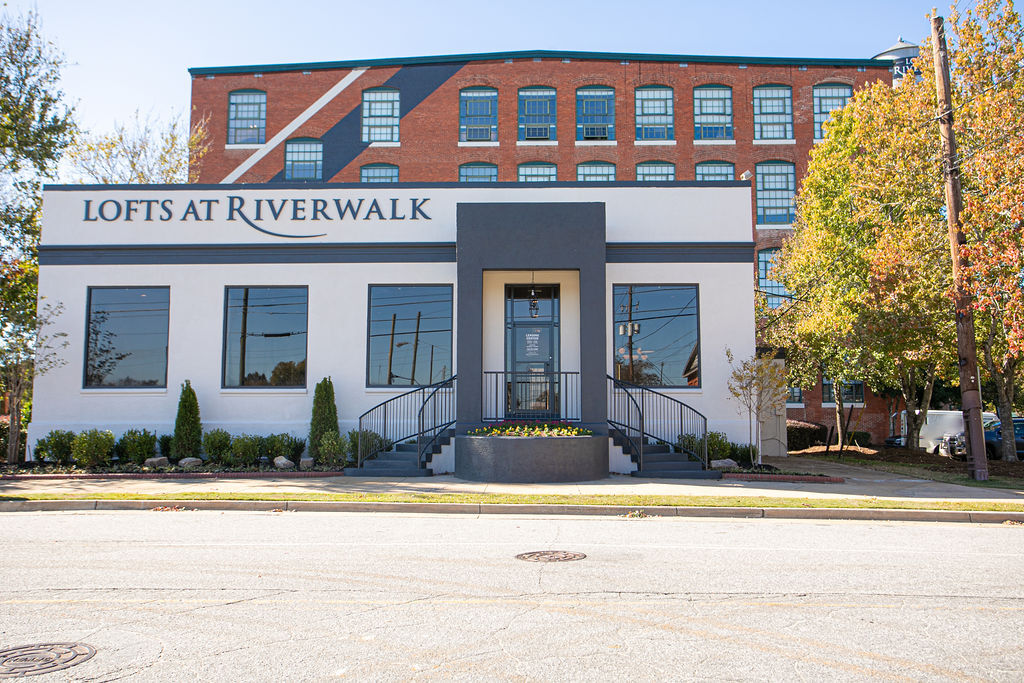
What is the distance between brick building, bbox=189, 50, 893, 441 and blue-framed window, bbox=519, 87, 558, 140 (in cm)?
5

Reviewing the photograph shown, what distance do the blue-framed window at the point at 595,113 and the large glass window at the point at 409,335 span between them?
63.2 ft

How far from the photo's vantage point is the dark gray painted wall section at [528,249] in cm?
1712

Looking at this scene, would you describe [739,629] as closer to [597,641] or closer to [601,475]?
[597,641]

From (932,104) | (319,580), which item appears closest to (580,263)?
(932,104)

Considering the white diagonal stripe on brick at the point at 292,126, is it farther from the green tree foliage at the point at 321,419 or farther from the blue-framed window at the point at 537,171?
the green tree foliage at the point at 321,419

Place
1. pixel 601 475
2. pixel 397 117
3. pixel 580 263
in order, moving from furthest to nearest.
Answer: pixel 397 117, pixel 580 263, pixel 601 475

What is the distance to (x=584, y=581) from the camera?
22.1 feet

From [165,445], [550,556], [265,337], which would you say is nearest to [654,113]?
[265,337]

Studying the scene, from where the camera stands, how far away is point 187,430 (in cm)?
1773

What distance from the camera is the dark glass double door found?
704 inches

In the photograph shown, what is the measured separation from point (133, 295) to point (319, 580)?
14.8 metres

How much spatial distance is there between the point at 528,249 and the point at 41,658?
44.8 ft

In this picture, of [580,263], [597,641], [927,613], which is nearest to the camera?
[597,641]

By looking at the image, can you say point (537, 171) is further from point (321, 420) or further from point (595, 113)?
point (321, 420)
